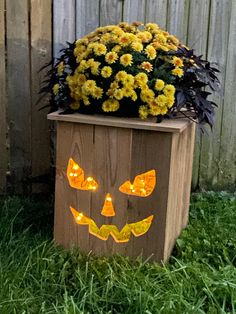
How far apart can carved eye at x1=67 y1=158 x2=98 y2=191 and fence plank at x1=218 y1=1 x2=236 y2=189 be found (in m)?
1.53

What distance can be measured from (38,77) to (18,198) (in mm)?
861

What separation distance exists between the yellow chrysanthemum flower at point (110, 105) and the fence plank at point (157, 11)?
1.23 metres

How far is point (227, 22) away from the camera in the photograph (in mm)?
3766

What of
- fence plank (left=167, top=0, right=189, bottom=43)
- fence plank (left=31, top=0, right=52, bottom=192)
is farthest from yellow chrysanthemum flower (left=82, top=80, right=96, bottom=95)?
fence plank (left=167, top=0, right=189, bottom=43)

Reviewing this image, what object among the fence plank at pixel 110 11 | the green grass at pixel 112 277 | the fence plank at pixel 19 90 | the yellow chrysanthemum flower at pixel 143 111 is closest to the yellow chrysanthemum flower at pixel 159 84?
the yellow chrysanthemum flower at pixel 143 111

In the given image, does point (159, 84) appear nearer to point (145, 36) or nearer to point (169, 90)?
point (169, 90)

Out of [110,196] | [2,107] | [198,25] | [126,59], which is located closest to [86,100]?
[126,59]

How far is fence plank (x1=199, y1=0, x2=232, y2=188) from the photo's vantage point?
3.75 meters

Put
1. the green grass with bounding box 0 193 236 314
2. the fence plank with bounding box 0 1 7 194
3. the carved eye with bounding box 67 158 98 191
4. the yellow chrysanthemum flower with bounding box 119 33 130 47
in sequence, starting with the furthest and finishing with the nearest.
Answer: the fence plank with bounding box 0 1 7 194 < the carved eye with bounding box 67 158 98 191 < the yellow chrysanthemum flower with bounding box 119 33 130 47 < the green grass with bounding box 0 193 236 314

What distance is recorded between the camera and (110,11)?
3615mm

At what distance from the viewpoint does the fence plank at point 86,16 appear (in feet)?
11.7

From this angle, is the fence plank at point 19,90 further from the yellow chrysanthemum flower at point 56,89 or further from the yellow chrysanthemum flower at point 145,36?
the yellow chrysanthemum flower at point 145,36

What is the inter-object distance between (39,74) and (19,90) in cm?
18

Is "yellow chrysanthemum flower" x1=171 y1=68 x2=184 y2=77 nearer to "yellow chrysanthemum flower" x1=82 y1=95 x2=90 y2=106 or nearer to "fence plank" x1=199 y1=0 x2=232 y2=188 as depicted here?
"yellow chrysanthemum flower" x1=82 y1=95 x2=90 y2=106
